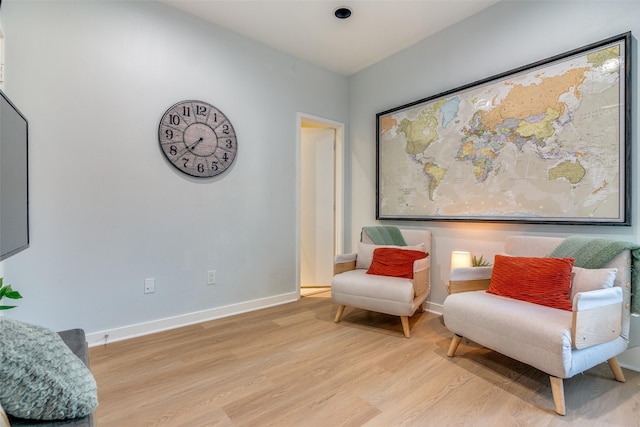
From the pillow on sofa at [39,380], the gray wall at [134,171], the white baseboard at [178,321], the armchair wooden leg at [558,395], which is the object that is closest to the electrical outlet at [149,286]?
the gray wall at [134,171]

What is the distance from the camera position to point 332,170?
374cm

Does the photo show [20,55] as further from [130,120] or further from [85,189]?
[85,189]

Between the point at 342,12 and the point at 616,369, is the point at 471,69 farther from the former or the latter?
the point at 616,369

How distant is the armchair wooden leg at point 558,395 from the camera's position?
1.42 metres

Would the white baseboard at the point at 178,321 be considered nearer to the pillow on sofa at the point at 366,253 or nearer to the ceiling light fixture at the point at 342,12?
the pillow on sofa at the point at 366,253

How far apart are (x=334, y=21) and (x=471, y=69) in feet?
4.16

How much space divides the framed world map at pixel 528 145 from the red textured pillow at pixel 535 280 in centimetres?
43

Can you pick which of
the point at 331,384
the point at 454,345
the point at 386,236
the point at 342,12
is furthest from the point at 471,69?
the point at 331,384

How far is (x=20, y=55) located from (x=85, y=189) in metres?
0.91

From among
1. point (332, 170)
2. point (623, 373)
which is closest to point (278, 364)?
point (623, 373)

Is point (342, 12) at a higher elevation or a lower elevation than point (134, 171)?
higher

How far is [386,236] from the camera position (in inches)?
114

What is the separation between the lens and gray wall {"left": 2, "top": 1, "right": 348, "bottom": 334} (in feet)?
6.50

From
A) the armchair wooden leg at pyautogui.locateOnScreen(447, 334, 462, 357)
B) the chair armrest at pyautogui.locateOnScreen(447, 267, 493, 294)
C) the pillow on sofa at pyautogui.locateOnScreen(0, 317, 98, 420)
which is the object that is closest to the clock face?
the pillow on sofa at pyautogui.locateOnScreen(0, 317, 98, 420)
